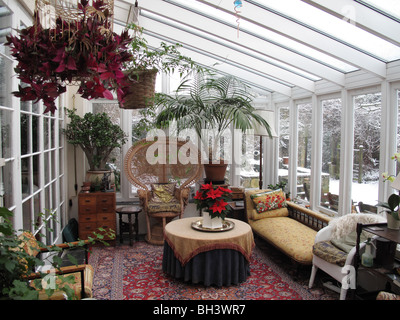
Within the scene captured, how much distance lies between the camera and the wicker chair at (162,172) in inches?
193

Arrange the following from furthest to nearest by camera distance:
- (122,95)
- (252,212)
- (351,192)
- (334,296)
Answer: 1. (252,212)
2. (351,192)
3. (334,296)
4. (122,95)

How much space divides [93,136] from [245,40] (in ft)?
7.69

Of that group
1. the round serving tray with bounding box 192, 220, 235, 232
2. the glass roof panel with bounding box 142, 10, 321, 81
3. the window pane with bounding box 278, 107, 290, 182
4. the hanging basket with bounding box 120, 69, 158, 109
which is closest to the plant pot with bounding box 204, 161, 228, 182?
the window pane with bounding box 278, 107, 290, 182

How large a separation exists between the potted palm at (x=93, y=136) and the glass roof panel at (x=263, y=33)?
1957mm

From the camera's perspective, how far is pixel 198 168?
17.1ft

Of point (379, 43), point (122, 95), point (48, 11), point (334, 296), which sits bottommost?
point (334, 296)

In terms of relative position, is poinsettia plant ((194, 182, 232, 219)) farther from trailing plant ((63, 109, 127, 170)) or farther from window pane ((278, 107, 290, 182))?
window pane ((278, 107, 290, 182))

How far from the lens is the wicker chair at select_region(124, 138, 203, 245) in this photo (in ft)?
16.1

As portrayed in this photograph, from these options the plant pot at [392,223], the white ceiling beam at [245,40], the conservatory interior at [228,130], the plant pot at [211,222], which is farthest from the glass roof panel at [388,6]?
the plant pot at [211,222]

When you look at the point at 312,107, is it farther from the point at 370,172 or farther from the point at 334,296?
the point at 334,296

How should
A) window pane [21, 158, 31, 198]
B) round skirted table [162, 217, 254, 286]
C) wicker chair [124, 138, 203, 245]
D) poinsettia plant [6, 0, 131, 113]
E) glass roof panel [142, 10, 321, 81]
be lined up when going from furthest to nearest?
wicker chair [124, 138, 203, 245]
glass roof panel [142, 10, 321, 81]
round skirted table [162, 217, 254, 286]
window pane [21, 158, 31, 198]
poinsettia plant [6, 0, 131, 113]

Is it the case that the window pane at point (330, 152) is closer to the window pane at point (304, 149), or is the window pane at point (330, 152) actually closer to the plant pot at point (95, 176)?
the window pane at point (304, 149)

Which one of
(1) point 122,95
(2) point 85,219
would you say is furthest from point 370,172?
(2) point 85,219
